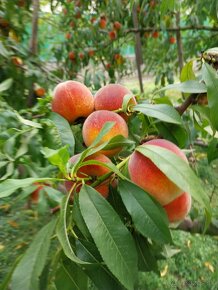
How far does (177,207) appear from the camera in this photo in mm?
637

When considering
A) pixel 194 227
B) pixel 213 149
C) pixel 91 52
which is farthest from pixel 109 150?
pixel 91 52

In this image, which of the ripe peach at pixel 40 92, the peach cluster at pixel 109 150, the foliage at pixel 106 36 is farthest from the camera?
the foliage at pixel 106 36

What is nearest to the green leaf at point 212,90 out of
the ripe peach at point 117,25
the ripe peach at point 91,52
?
the ripe peach at point 91,52

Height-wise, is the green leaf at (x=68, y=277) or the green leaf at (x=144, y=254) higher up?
the green leaf at (x=68, y=277)

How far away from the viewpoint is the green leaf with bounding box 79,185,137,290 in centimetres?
52

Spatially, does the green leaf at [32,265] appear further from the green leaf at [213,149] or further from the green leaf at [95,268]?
the green leaf at [213,149]

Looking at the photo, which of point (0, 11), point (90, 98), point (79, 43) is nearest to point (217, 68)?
point (90, 98)

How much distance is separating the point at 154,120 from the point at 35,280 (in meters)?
0.39

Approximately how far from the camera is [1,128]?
32.8 inches

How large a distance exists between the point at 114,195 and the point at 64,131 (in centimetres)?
19

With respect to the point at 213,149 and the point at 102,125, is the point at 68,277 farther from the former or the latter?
the point at 213,149

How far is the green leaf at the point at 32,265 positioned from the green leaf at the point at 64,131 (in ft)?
0.74

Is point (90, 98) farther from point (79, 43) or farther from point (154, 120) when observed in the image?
point (79, 43)

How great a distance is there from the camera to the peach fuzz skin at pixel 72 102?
31.9 inches
